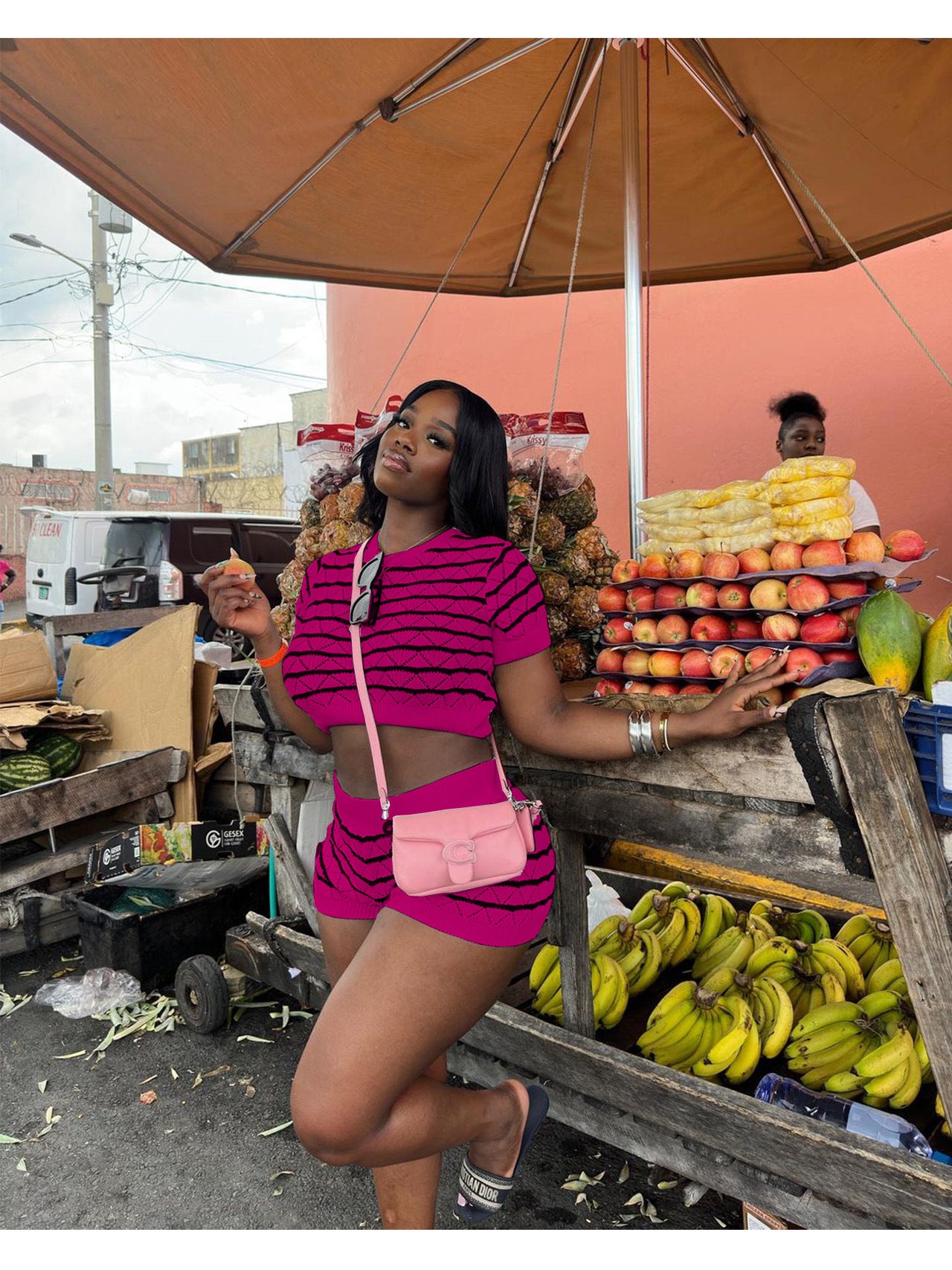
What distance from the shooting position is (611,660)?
8.21 ft

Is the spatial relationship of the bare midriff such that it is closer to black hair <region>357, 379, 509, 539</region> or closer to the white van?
black hair <region>357, 379, 509, 539</region>

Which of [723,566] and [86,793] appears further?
[86,793]

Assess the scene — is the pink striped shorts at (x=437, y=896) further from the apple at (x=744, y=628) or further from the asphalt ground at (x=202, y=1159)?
the asphalt ground at (x=202, y=1159)

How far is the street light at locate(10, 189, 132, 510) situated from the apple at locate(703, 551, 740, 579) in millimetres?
17158

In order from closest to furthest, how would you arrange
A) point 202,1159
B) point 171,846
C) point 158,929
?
point 202,1159
point 158,929
point 171,846

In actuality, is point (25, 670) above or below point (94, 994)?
above

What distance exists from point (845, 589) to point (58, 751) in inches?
168

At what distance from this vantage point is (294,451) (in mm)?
3781

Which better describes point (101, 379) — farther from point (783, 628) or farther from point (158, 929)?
point (783, 628)

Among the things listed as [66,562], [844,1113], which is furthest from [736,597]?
[66,562]

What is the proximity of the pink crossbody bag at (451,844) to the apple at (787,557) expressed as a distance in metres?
0.91

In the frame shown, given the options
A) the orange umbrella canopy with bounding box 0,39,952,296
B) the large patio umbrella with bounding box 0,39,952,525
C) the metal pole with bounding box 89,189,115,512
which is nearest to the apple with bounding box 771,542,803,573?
the large patio umbrella with bounding box 0,39,952,525

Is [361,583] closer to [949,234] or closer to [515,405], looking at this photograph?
[949,234]

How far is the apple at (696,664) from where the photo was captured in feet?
7.48
